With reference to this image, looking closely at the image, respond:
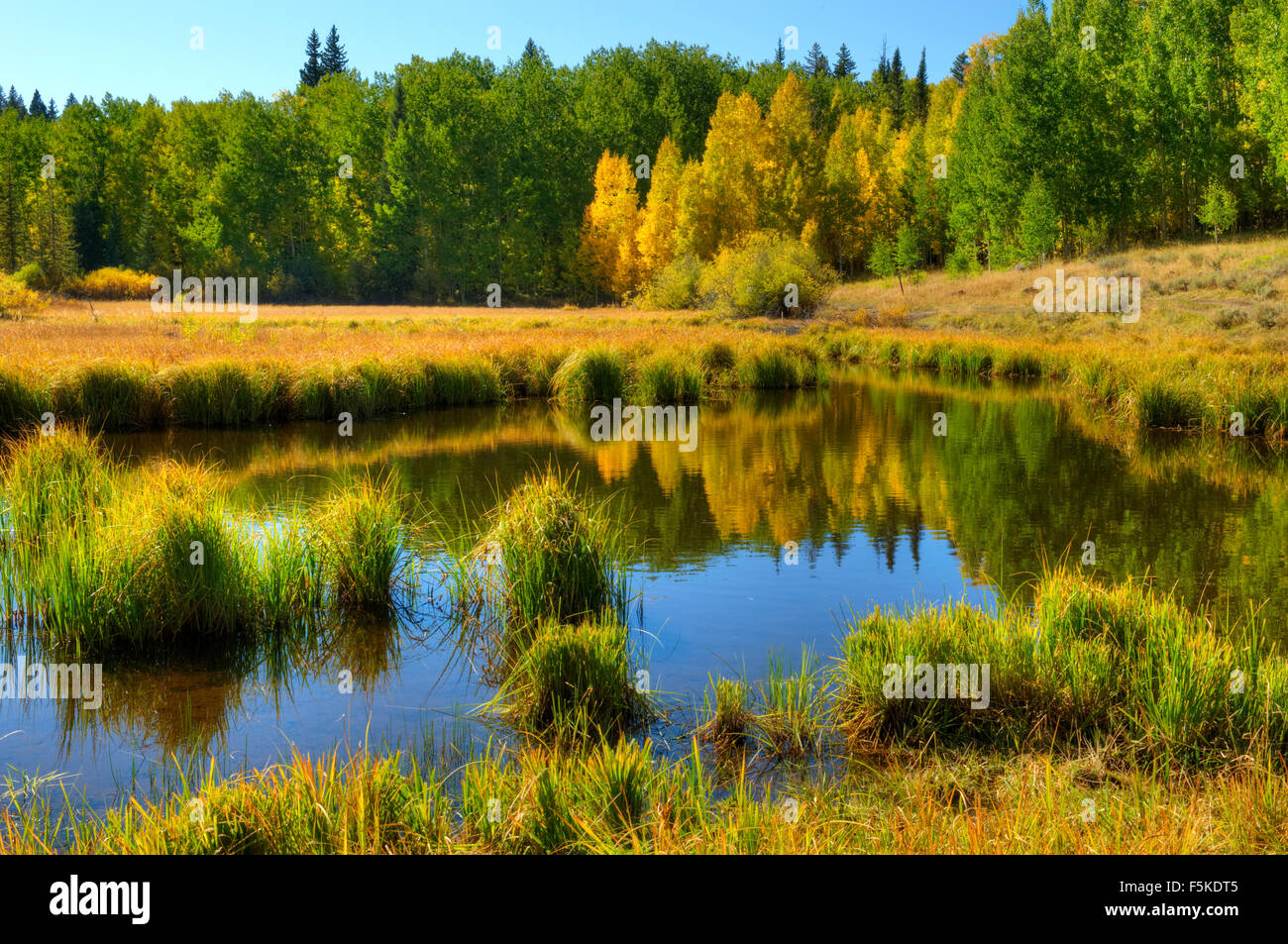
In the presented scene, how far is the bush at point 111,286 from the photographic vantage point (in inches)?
2087

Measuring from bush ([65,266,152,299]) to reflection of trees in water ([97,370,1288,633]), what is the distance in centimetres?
4114

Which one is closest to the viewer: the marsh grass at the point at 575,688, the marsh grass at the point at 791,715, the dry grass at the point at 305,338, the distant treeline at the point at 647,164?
the marsh grass at the point at 791,715

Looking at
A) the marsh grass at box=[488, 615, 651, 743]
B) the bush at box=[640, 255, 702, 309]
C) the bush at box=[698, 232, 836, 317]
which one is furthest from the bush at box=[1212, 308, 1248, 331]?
the marsh grass at box=[488, 615, 651, 743]

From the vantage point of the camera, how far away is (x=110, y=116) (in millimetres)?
75875

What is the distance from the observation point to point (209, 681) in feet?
22.2

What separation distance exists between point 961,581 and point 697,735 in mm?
4179

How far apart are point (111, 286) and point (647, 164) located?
31.4m

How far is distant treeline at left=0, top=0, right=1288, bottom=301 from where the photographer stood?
45.4 metres

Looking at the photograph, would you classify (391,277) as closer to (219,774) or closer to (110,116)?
(110,116)

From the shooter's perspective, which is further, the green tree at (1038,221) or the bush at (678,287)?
the green tree at (1038,221)

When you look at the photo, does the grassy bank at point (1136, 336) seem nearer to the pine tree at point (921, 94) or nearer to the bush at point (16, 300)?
the bush at point (16, 300)

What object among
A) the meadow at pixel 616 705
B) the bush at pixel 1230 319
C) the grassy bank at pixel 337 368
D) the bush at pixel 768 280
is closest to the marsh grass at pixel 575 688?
the meadow at pixel 616 705

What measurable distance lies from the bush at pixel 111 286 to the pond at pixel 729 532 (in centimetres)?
4123

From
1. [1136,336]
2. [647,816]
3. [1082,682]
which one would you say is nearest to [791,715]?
[647,816]
